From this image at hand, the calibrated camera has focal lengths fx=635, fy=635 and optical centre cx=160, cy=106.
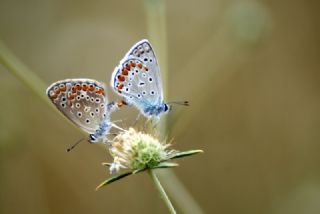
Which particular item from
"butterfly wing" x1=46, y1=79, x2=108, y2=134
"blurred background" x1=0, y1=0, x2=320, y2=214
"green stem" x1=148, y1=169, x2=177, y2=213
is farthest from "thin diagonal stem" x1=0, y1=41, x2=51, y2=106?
"blurred background" x1=0, y1=0, x2=320, y2=214

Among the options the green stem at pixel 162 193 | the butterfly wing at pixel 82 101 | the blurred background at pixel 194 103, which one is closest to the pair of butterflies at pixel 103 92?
the butterfly wing at pixel 82 101

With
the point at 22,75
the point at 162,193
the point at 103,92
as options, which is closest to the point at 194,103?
the point at 22,75

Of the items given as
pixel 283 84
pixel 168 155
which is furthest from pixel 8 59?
pixel 283 84

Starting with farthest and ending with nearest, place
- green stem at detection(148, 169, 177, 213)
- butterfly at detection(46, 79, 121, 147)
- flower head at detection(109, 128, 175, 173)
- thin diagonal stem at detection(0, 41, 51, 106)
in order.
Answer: thin diagonal stem at detection(0, 41, 51, 106)
butterfly at detection(46, 79, 121, 147)
flower head at detection(109, 128, 175, 173)
green stem at detection(148, 169, 177, 213)

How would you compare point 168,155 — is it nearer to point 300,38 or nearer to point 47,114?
point 47,114

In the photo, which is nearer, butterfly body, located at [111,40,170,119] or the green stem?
the green stem

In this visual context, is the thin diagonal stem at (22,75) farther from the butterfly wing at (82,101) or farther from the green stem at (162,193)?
the green stem at (162,193)

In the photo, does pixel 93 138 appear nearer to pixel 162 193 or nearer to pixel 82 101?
pixel 82 101

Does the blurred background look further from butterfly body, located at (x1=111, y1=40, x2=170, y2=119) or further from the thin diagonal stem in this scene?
butterfly body, located at (x1=111, y1=40, x2=170, y2=119)
